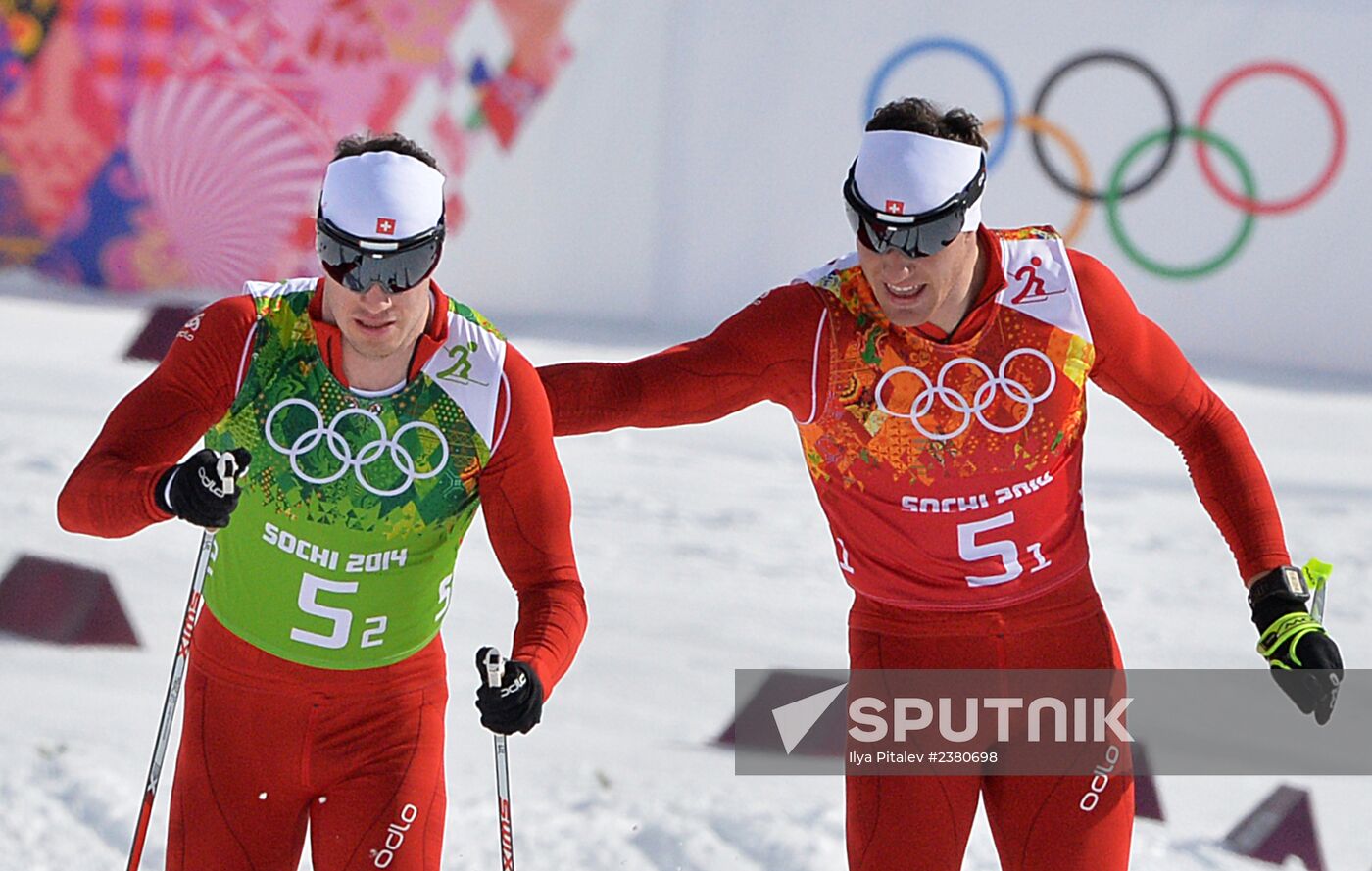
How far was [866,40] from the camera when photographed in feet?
38.8

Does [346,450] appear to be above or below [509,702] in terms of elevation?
above

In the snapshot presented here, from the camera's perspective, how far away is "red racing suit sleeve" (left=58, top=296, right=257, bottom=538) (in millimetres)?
3215

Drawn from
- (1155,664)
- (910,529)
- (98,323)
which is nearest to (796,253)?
(98,323)

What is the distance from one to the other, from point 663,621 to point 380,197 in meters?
4.27

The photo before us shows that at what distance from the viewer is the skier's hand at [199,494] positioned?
3.13 metres

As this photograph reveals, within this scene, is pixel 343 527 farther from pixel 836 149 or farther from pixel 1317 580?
pixel 836 149

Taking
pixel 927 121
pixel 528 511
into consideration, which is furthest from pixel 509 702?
pixel 927 121

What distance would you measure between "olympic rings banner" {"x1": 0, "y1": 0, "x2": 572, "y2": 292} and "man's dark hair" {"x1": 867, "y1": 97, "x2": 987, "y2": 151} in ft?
26.6

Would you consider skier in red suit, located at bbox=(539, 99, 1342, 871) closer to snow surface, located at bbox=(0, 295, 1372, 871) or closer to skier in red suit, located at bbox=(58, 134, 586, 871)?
skier in red suit, located at bbox=(58, 134, 586, 871)

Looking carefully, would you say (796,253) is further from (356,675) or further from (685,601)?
(356,675)

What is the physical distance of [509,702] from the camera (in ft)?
10.4

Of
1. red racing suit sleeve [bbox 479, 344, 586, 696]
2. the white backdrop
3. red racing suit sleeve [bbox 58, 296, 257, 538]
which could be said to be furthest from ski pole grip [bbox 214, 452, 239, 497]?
the white backdrop

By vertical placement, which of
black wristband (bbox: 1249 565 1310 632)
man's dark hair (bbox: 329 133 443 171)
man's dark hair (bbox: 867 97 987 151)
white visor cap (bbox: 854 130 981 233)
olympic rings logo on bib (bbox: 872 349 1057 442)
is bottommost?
black wristband (bbox: 1249 565 1310 632)

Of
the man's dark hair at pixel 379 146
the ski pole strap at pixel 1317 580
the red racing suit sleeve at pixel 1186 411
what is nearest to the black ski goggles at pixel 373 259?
the man's dark hair at pixel 379 146
